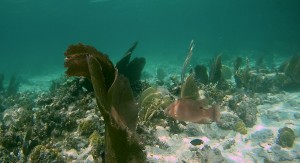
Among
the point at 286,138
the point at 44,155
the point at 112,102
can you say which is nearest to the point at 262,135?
the point at 286,138

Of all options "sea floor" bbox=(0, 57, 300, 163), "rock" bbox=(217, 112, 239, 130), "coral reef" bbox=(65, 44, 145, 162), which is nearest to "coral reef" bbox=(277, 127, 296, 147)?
"sea floor" bbox=(0, 57, 300, 163)

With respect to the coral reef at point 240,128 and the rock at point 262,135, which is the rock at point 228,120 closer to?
the coral reef at point 240,128

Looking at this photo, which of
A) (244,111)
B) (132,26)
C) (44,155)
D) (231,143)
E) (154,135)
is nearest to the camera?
(44,155)

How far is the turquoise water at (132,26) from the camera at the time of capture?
48.3 metres

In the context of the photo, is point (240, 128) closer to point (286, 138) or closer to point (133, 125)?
point (286, 138)

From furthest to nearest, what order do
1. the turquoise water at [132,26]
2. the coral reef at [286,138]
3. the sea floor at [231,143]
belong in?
the turquoise water at [132,26] < the coral reef at [286,138] < the sea floor at [231,143]

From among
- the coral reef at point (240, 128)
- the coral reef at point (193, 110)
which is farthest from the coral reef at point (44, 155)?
the coral reef at point (240, 128)

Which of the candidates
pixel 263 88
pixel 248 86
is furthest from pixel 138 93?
pixel 263 88

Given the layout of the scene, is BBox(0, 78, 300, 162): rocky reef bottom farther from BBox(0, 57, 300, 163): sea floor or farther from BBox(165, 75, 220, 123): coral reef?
BBox(165, 75, 220, 123): coral reef

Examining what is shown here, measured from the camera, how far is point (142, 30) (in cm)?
15625

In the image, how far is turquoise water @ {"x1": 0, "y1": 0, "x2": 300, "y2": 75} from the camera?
159 ft

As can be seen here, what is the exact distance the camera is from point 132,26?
139 metres

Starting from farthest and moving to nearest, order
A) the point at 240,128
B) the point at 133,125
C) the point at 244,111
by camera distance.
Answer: the point at 244,111
the point at 240,128
the point at 133,125

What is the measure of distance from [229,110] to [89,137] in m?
4.73
